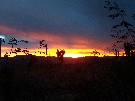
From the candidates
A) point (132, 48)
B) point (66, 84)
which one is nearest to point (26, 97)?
point (66, 84)

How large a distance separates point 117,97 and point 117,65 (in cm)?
172

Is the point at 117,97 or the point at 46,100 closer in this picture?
the point at 117,97

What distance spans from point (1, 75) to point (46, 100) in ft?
6.24

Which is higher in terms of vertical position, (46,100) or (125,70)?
(125,70)

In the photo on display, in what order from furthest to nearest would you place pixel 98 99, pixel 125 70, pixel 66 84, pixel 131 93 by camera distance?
1. pixel 66 84
2. pixel 125 70
3. pixel 98 99
4. pixel 131 93

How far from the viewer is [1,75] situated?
7.71m

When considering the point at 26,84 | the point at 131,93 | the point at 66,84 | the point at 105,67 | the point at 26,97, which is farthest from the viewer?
the point at 26,84

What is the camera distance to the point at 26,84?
10.0m

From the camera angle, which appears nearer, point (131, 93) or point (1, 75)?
point (131, 93)

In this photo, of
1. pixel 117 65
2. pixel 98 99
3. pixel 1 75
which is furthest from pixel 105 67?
pixel 1 75

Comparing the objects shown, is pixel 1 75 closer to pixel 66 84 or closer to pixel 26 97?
pixel 26 97

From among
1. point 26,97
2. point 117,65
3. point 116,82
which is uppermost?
point 117,65

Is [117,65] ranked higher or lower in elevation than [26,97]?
higher

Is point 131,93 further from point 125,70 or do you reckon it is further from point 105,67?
point 105,67
